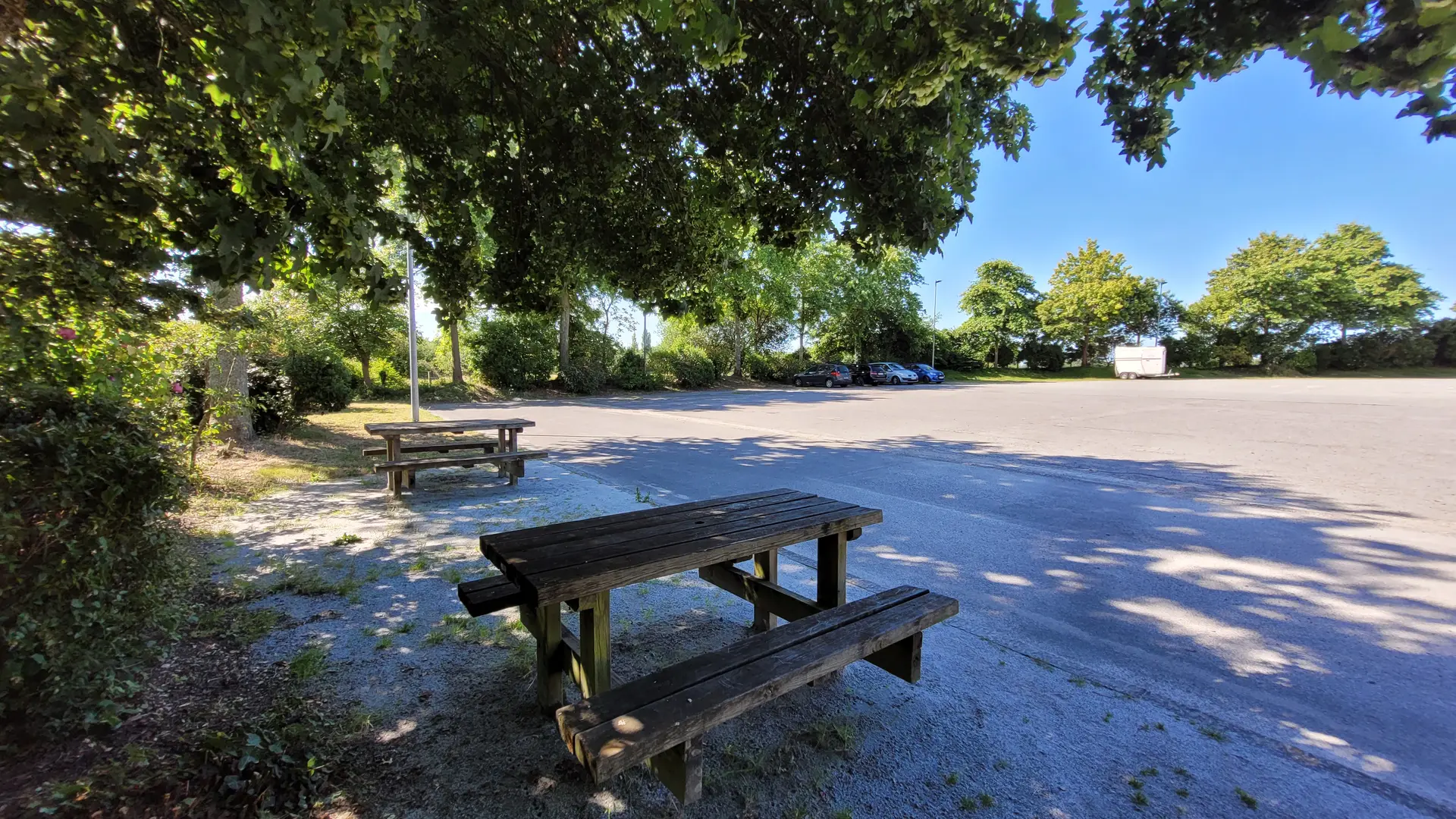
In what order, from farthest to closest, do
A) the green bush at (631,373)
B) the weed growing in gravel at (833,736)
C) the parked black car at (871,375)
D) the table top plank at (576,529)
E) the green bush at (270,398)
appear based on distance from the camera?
the parked black car at (871,375)
the green bush at (631,373)
the green bush at (270,398)
the table top plank at (576,529)
the weed growing in gravel at (833,736)

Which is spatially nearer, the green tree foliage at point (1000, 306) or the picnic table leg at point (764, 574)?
the picnic table leg at point (764, 574)

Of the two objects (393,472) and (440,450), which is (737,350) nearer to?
(440,450)

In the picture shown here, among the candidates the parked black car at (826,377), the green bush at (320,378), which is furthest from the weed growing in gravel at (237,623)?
the parked black car at (826,377)

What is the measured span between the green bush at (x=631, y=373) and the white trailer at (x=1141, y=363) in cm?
3500

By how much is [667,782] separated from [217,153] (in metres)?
3.43

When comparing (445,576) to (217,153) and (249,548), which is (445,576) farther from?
(217,153)

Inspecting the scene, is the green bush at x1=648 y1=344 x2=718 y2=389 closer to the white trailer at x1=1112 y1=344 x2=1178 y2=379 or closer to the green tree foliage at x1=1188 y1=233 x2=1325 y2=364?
the white trailer at x1=1112 y1=344 x2=1178 y2=379

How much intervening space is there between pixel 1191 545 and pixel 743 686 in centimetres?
493

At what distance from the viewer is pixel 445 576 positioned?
406 centimetres

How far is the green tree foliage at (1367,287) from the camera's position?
4234cm

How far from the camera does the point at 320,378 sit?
14.5 m

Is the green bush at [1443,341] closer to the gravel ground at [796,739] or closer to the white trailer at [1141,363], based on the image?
the white trailer at [1141,363]

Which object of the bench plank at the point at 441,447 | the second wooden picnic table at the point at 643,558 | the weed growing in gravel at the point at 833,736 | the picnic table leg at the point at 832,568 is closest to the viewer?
the second wooden picnic table at the point at 643,558

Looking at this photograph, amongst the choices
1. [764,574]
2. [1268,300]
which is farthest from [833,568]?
[1268,300]
